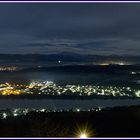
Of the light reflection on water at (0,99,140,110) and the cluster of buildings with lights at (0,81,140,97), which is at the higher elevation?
the cluster of buildings with lights at (0,81,140,97)

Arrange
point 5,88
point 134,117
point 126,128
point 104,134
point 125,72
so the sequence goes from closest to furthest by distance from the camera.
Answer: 1. point 104,134
2. point 126,128
3. point 134,117
4. point 5,88
5. point 125,72

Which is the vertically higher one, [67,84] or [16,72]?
[16,72]

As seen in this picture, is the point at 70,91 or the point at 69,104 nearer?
the point at 69,104

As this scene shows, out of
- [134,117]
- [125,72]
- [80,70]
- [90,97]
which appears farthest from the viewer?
[80,70]

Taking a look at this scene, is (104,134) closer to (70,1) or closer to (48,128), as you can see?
(48,128)

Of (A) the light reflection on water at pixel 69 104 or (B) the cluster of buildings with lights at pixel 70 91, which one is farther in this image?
(B) the cluster of buildings with lights at pixel 70 91

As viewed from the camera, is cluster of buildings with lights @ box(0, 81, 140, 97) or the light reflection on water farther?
cluster of buildings with lights @ box(0, 81, 140, 97)

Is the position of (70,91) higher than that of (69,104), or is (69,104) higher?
(70,91)

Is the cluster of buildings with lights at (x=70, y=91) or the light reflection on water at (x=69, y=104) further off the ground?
the cluster of buildings with lights at (x=70, y=91)

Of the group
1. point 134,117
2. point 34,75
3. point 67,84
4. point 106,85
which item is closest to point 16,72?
point 34,75

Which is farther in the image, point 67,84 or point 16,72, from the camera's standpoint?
point 16,72

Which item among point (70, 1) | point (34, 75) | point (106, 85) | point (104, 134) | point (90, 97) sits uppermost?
point (34, 75)
